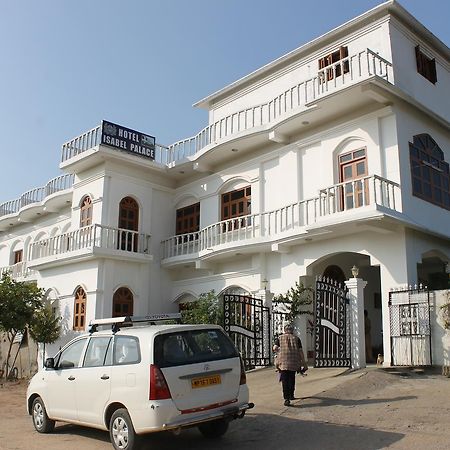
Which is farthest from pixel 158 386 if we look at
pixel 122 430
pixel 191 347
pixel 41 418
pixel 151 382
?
pixel 41 418

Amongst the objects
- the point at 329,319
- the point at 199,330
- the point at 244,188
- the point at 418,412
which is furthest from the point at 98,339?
the point at 244,188

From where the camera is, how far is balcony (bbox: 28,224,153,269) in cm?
1748

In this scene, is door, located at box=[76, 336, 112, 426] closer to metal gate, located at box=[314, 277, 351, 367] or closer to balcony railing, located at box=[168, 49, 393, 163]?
metal gate, located at box=[314, 277, 351, 367]

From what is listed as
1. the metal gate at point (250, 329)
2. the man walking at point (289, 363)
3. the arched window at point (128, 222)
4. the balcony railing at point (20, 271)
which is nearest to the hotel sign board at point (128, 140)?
the arched window at point (128, 222)

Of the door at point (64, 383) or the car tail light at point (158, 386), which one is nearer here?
the car tail light at point (158, 386)

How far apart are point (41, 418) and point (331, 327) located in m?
6.25

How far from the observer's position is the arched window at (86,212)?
18.9m

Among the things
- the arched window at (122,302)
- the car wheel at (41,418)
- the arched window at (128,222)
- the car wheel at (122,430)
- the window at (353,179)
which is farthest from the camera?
the arched window at (128,222)

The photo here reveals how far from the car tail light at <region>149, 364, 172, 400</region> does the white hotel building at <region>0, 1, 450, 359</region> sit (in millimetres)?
7501

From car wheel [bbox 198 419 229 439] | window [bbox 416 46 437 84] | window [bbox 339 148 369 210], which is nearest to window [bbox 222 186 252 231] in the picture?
window [bbox 339 148 369 210]

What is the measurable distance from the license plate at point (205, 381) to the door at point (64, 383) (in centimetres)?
199

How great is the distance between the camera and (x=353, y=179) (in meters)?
14.0

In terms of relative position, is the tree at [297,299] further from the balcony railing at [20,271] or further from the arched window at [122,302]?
the balcony railing at [20,271]

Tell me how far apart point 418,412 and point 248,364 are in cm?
611
